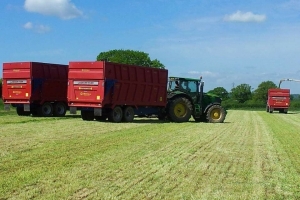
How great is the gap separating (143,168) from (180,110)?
47.1ft

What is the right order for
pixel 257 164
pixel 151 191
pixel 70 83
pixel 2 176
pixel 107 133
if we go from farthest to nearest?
pixel 70 83 < pixel 107 133 < pixel 257 164 < pixel 2 176 < pixel 151 191

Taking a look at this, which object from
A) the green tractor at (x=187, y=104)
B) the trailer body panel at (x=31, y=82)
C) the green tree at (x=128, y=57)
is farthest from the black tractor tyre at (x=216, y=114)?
the green tree at (x=128, y=57)

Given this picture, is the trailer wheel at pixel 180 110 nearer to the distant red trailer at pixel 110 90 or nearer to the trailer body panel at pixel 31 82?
the distant red trailer at pixel 110 90

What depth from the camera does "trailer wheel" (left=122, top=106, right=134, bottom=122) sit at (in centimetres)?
2091

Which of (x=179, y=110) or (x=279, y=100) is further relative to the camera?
(x=279, y=100)

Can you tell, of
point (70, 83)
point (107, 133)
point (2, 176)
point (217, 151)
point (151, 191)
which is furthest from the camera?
point (70, 83)

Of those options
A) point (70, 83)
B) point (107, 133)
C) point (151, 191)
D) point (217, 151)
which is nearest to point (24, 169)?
point (151, 191)

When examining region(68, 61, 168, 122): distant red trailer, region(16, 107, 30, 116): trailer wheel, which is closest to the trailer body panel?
region(16, 107, 30, 116): trailer wheel

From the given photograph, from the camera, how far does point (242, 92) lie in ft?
398

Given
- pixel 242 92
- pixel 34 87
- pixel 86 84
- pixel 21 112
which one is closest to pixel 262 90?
pixel 242 92

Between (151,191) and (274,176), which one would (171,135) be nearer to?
(274,176)

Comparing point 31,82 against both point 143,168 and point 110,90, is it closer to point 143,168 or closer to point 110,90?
point 110,90

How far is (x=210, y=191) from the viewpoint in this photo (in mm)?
6629

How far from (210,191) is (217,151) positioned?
442cm
